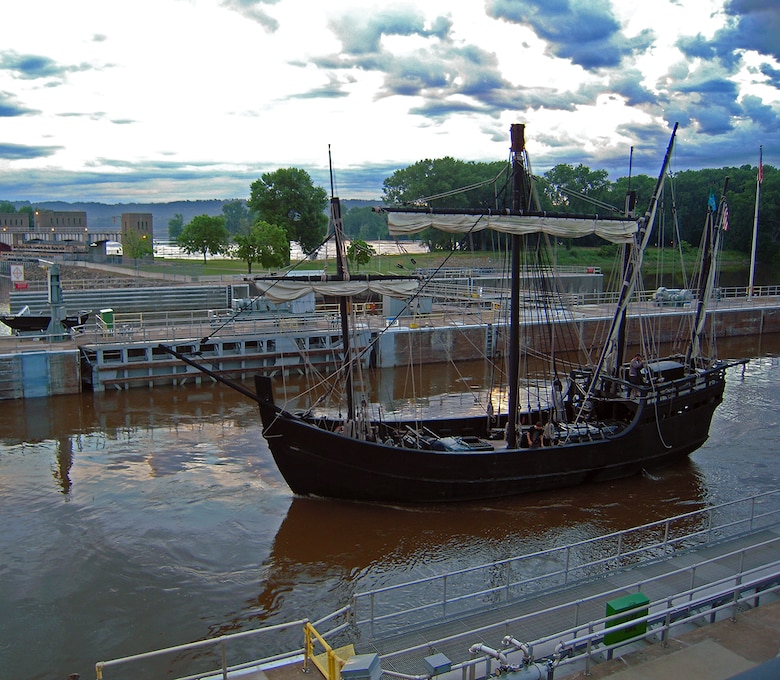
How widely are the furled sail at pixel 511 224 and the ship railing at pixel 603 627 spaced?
1116 centimetres

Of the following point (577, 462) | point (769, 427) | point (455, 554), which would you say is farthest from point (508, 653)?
point (769, 427)

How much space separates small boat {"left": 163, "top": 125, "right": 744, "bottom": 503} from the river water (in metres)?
0.69

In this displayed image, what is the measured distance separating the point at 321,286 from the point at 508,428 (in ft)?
22.1

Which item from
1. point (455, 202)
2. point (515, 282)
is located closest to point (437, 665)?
point (515, 282)

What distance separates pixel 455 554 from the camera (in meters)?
17.2

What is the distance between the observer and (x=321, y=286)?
19.7 meters

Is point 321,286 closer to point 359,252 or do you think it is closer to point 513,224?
point 513,224

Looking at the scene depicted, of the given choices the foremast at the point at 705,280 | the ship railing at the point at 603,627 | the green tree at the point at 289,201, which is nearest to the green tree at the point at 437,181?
the green tree at the point at 289,201

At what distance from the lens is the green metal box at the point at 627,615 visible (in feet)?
31.4

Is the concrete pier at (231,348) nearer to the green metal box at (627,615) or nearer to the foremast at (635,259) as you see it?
the foremast at (635,259)

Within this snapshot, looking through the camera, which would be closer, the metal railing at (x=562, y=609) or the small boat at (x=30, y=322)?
the metal railing at (x=562, y=609)

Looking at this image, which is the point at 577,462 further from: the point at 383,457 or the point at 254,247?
the point at 254,247

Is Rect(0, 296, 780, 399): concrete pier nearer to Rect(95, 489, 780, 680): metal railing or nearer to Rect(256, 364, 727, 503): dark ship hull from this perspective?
Rect(256, 364, 727, 503): dark ship hull

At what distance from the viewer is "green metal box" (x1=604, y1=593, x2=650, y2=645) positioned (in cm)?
958
